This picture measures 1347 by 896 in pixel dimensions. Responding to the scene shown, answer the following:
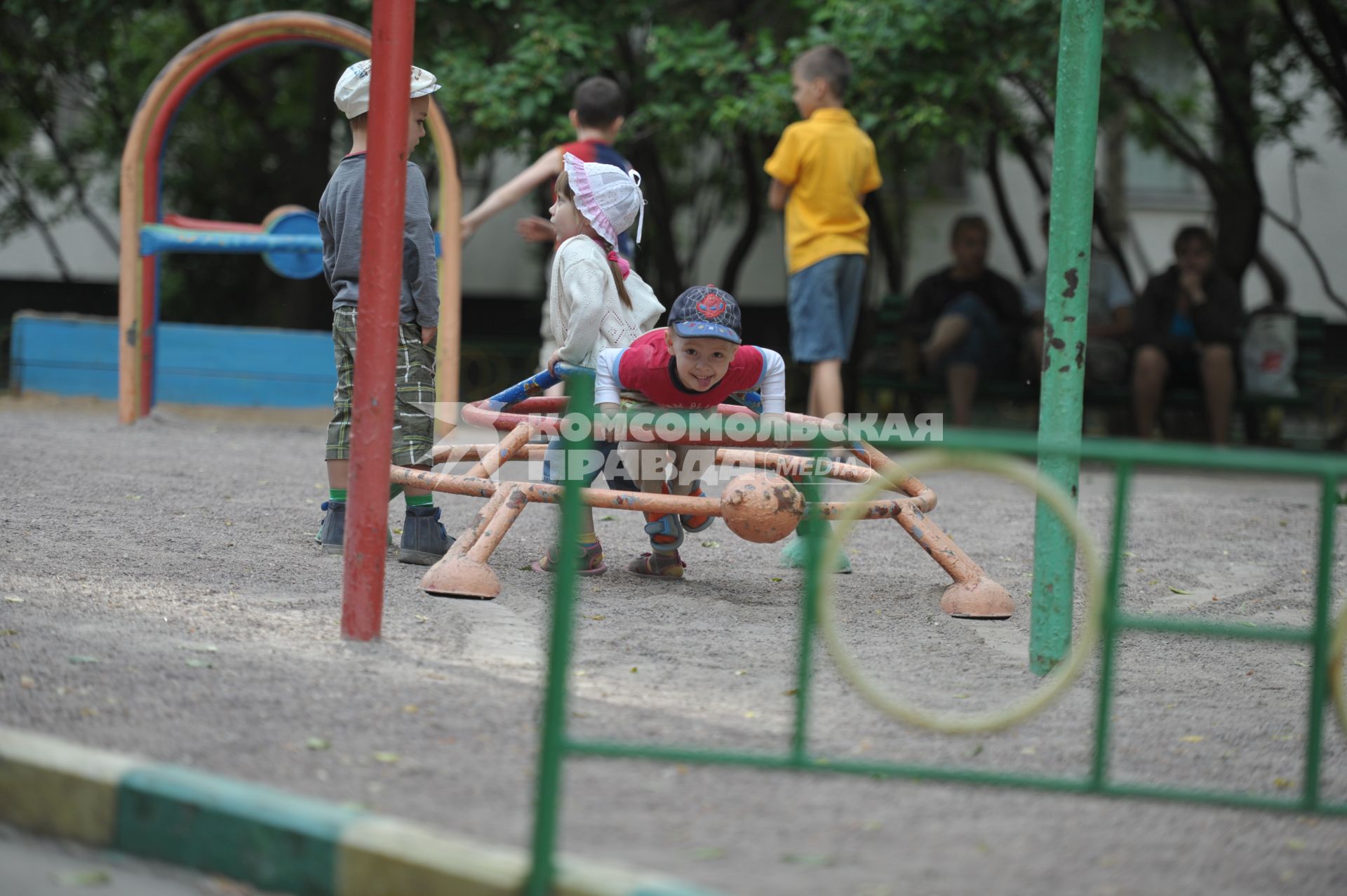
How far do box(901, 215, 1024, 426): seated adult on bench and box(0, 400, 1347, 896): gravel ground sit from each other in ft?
13.4

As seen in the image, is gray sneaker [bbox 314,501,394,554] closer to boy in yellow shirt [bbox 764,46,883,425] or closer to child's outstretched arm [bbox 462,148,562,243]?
boy in yellow shirt [bbox 764,46,883,425]

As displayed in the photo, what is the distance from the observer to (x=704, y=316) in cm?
423

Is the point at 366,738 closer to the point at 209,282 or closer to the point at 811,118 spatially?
the point at 811,118

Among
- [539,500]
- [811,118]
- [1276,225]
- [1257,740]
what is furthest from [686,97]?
[1276,225]

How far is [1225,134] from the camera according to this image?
12.4 m

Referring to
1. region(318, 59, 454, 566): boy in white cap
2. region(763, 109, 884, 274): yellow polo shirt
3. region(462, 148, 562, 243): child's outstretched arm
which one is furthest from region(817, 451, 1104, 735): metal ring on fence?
region(462, 148, 562, 243): child's outstretched arm

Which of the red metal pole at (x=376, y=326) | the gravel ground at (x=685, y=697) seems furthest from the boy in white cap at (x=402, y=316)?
the red metal pole at (x=376, y=326)

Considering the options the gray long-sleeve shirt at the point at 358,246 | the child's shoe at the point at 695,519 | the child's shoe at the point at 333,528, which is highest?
the gray long-sleeve shirt at the point at 358,246

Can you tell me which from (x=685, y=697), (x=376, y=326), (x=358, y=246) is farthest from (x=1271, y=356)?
(x=376, y=326)

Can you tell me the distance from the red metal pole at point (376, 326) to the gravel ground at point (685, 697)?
0.57ft

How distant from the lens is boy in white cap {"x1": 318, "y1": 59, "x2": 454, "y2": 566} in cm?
466

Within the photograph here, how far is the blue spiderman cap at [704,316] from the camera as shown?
422 cm

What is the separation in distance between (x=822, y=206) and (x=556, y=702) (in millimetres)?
4696

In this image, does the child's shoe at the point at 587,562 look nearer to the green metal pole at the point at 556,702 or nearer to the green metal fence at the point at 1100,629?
the green metal fence at the point at 1100,629
